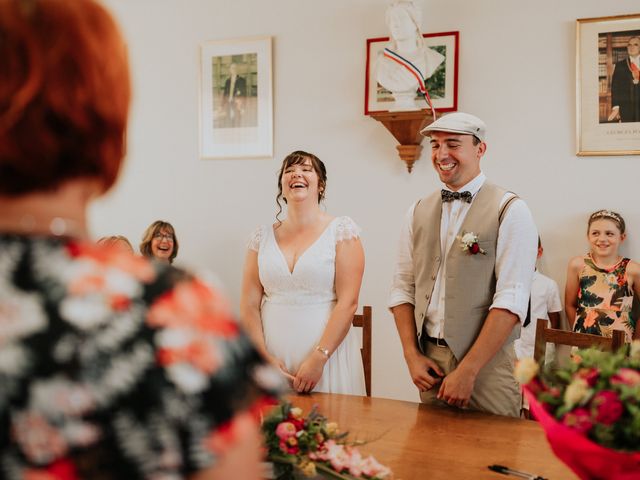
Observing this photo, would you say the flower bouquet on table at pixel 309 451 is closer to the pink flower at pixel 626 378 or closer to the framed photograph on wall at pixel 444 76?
the pink flower at pixel 626 378

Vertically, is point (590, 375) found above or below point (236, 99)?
below

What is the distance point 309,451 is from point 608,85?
3.11 m

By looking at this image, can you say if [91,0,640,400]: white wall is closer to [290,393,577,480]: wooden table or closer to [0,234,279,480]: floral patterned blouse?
[290,393,577,480]: wooden table

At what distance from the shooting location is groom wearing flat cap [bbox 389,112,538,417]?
2428 mm

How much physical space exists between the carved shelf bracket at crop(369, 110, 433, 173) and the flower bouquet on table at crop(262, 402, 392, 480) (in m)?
2.67

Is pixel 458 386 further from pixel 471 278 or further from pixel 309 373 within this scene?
pixel 309 373

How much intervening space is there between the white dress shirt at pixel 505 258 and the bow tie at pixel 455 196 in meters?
0.02

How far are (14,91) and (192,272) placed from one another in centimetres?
26

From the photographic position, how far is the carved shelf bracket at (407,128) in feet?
13.0

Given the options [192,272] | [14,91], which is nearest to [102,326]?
[192,272]

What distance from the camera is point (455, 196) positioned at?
2.63 metres

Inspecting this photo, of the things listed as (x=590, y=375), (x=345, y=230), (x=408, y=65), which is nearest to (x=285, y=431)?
(x=590, y=375)

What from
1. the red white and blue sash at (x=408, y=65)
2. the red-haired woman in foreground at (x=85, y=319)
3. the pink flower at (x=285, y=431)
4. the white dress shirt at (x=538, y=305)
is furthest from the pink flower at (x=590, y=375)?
the red white and blue sash at (x=408, y=65)

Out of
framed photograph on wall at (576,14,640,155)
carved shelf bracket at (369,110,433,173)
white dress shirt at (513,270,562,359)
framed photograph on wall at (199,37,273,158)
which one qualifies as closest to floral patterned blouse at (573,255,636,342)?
white dress shirt at (513,270,562,359)
